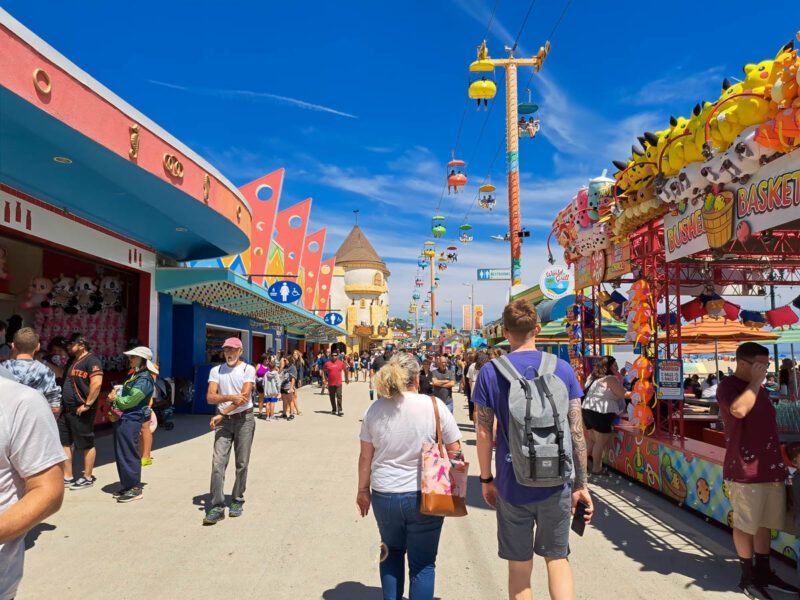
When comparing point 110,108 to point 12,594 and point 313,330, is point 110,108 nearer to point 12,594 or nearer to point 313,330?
point 12,594

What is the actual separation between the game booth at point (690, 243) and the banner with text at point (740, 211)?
1cm

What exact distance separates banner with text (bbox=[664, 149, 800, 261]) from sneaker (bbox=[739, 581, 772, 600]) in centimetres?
261

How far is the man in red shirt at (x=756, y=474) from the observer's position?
3.84m

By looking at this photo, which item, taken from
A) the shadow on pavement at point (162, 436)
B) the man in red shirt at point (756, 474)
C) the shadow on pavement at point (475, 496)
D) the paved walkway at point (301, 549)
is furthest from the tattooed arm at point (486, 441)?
the shadow on pavement at point (162, 436)

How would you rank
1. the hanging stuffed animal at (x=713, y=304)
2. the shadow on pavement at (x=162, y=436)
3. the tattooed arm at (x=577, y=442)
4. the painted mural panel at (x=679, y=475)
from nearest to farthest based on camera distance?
the tattooed arm at (x=577, y=442) < the painted mural panel at (x=679, y=475) < the shadow on pavement at (x=162, y=436) < the hanging stuffed animal at (x=713, y=304)

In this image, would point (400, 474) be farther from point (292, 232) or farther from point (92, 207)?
point (292, 232)

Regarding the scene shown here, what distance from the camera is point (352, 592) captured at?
379cm

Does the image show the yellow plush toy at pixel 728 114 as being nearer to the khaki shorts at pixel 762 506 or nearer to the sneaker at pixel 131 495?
the khaki shorts at pixel 762 506

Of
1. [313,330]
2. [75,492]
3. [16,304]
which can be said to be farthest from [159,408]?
[313,330]

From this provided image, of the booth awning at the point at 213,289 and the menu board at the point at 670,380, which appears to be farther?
the booth awning at the point at 213,289

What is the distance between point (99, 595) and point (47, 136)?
4.23 metres

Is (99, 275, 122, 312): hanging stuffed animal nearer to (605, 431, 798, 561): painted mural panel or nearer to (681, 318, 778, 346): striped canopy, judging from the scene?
(605, 431, 798, 561): painted mural panel

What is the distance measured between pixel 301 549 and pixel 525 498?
2.52 m

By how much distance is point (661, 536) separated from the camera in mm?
5008
